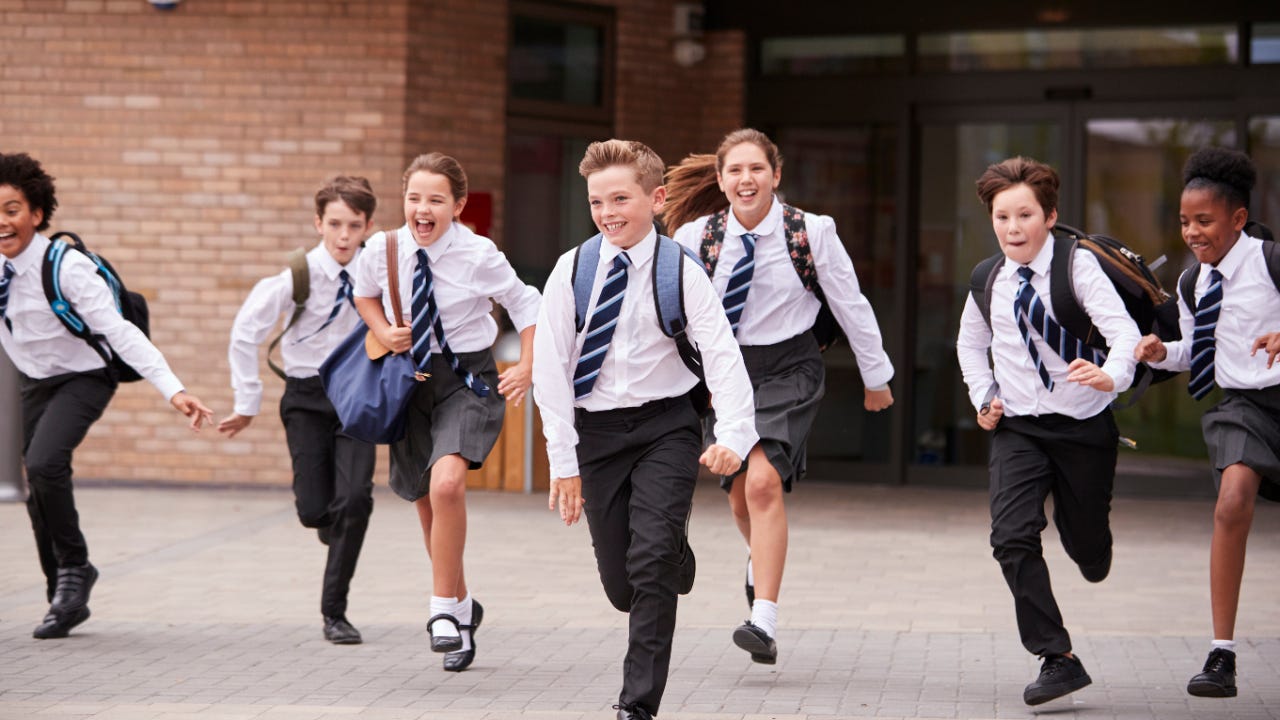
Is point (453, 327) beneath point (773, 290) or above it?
beneath

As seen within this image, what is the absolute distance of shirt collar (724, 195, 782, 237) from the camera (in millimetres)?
6709

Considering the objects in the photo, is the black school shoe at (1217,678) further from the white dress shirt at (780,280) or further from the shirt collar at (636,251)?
the shirt collar at (636,251)

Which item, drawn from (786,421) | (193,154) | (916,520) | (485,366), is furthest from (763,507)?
(193,154)

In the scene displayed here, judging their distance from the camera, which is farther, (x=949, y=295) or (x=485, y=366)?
(x=949, y=295)

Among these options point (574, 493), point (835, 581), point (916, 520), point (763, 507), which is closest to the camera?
point (574, 493)

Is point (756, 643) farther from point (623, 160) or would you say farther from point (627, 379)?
point (623, 160)

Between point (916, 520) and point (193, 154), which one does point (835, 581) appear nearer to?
point (916, 520)

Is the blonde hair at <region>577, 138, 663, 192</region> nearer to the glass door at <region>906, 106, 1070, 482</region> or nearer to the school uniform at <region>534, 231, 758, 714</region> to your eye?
the school uniform at <region>534, 231, 758, 714</region>

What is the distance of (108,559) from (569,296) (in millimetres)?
4733

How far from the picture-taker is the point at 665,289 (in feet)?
17.5

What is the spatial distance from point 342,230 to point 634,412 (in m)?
2.26

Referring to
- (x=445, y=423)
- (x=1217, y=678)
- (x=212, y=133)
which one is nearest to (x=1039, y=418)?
(x=1217, y=678)

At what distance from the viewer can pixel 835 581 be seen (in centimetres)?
880

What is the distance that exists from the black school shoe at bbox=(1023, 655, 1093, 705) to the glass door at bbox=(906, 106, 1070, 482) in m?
7.30
